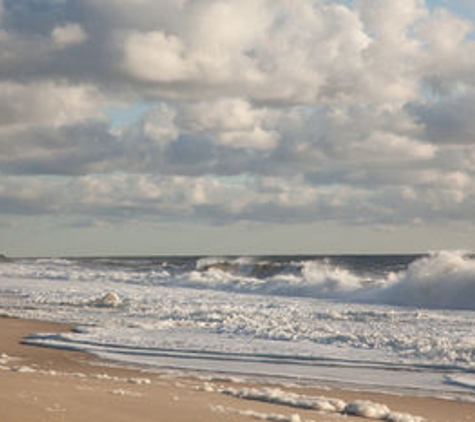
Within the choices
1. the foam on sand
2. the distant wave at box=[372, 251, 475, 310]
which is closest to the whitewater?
the distant wave at box=[372, 251, 475, 310]

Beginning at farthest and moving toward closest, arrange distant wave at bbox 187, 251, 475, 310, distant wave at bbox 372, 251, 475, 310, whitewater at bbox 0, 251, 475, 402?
1. distant wave at bbox 187, 251, 475, 310
2. distant wave at bbox 372, 251, 475, 310
3. whitewater at bbox 0, 251, 475, 402

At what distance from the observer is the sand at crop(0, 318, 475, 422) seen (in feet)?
16.9

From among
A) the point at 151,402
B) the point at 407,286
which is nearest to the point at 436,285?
the point at 407,286

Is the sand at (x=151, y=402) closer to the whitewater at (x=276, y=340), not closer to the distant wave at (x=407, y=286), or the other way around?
the whitewater at (x=276, y=340)

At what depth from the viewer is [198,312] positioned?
60.4 ft

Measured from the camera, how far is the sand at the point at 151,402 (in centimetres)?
515

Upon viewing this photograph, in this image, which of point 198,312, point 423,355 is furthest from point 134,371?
point 198,312

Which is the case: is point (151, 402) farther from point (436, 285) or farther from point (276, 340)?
point (436, 285)

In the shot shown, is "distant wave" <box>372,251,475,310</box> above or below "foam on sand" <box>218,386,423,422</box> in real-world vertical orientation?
above

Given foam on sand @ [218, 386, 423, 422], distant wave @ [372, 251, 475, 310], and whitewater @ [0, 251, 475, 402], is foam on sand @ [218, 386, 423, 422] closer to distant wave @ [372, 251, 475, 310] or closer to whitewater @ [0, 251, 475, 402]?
whitewater @ [0, 251, 475, 402]

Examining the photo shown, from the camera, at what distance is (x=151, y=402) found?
5984 mm

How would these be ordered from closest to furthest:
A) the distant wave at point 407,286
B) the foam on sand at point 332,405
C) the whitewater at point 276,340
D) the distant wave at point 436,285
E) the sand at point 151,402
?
the sand at point 151,402
the foam on sand at point 332,405
the whitewater at point 276,340
the distant wave at point 436,285
the distant wave at point 407,286

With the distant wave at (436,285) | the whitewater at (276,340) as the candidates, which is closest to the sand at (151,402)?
the whitewater at (276,340)

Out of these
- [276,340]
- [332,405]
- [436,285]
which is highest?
[436,285]
